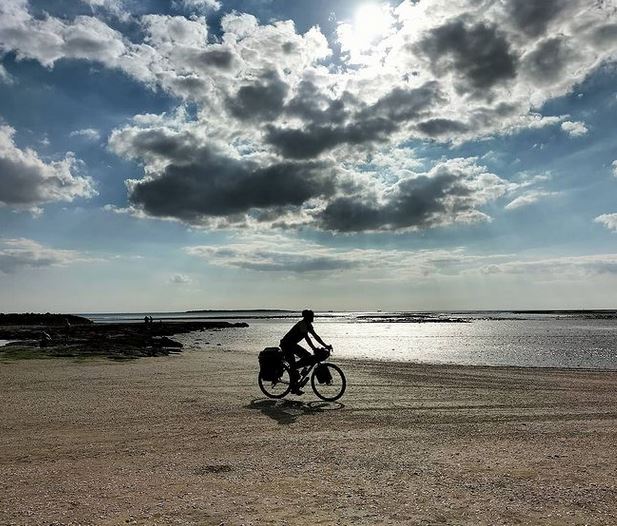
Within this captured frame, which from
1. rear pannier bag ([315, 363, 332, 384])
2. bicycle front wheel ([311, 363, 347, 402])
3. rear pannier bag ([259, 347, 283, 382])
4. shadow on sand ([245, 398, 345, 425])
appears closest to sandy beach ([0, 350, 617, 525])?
shadow on sand ([245, 398, 345, 425])

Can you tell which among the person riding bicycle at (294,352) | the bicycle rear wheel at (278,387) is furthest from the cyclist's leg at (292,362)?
the bicycle rear wheel at (278,387)

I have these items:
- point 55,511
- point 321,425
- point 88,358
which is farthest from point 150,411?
point 88,358

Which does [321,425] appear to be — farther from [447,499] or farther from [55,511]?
[55,511]

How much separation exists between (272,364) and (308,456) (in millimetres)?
6424

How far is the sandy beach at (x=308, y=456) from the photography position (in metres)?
→ 6.56

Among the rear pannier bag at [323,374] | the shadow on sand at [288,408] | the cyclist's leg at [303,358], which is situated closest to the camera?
the shadow on sand at [288,408]

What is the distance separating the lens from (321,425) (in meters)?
11.8

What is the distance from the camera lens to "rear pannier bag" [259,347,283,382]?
15328 mm

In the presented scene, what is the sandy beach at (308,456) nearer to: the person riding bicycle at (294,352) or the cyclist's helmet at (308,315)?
the person riding bicycle at (294,352)

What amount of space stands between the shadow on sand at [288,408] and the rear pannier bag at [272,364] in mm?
726

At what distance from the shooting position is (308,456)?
9.07 m

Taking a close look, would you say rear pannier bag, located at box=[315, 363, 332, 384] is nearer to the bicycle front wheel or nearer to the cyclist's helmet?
the bicycle front wheel

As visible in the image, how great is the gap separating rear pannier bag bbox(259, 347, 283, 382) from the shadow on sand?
0.73 m

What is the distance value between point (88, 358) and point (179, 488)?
2451 centimetres
